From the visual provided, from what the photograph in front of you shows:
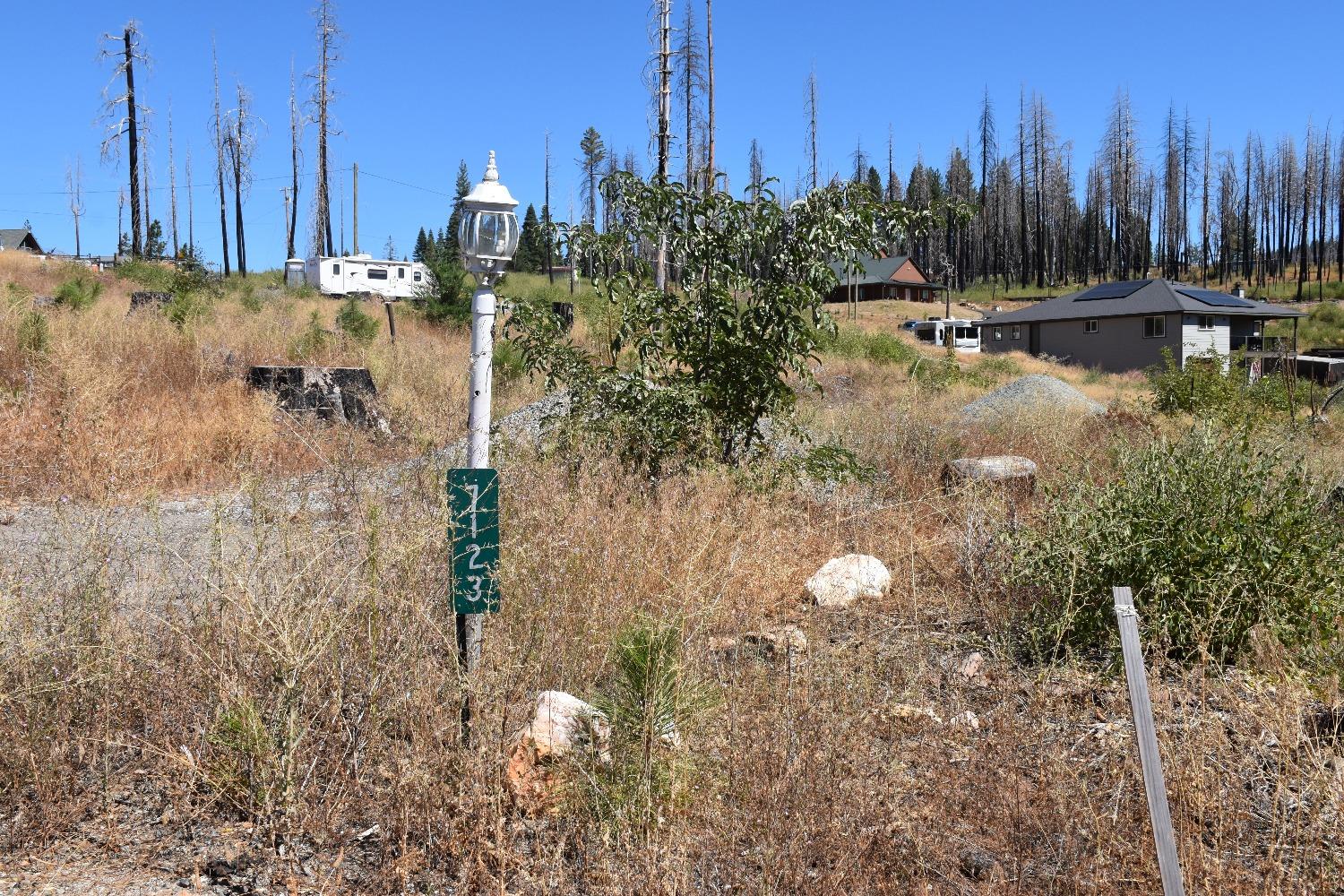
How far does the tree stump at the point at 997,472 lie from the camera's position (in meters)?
7.74

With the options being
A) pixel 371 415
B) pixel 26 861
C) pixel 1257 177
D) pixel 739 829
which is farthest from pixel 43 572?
pixel 1257 177

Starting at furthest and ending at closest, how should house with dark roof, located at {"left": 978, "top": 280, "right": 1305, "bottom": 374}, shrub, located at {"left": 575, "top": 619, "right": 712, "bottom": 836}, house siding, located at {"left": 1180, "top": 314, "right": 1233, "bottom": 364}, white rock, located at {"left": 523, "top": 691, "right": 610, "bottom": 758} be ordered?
house with dark roof, located at {"left": 978, "top": 280, "right": 1305, "bottom": 374} < house siding, located at {"left": 1180, "top": 314, "right": 1233, "bottom": 364} < white rock, located at {"left": 523, "top": 691, "right": 610, "bottom": 758} < shrub, located at {"left": 575, "top": 619, "right": 712, "bottom": 836}

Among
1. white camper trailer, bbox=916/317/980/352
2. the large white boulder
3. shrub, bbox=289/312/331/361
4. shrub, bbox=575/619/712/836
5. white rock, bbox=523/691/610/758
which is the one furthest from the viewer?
white camper trailer, bbox=916/317/980/352

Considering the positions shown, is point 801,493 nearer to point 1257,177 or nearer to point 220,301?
point 220,301

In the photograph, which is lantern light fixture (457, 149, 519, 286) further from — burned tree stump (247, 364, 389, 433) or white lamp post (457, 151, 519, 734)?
burned tree stump (247, 364, 389, 433)

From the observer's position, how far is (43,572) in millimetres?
3619

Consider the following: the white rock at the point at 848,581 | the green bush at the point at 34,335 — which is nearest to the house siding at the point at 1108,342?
the white rock at the point at 848,581

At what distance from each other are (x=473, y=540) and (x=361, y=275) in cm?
3645

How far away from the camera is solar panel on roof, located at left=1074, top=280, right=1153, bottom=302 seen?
41031mm

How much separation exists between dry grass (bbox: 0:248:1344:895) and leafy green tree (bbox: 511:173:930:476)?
7.81 feet

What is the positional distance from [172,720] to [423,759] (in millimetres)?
1010

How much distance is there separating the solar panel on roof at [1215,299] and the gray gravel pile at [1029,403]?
22726 mm

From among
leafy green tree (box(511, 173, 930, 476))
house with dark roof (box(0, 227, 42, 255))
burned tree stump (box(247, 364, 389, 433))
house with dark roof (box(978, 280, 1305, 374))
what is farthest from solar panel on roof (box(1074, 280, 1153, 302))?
house with dark roof (box(0, 227, 42, 255))

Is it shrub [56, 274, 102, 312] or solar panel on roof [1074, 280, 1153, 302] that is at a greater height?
solar panel on roof [1074, 280, 1153, 302]
